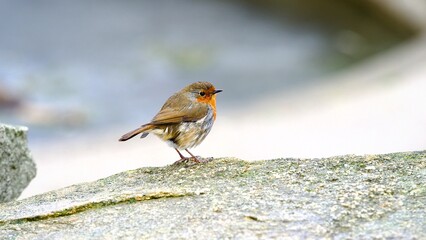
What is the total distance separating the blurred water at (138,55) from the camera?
14.3m

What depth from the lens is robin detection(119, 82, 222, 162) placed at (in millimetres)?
5617

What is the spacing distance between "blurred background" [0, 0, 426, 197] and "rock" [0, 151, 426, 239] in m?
5.33

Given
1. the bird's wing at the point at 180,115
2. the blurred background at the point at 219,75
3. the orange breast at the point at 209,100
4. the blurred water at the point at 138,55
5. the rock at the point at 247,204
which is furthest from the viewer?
the blurred water at the point at 138,55

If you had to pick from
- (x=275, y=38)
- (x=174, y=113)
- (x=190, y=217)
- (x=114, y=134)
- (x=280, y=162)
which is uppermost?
(x=275, y=38)

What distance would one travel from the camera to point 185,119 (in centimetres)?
568

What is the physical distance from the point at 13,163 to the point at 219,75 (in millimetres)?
10362

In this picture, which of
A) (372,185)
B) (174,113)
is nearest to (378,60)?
(174,113)

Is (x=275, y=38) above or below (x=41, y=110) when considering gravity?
above

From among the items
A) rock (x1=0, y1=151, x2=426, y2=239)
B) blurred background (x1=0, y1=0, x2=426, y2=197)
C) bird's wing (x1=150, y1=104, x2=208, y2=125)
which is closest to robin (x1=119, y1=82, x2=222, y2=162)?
bird's wing (x1=150, y1=104, x2=208, y2=125)

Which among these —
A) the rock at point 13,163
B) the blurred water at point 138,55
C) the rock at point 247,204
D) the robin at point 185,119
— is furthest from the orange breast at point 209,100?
the blurred water at point 138,55

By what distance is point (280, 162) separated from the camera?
480 centimetres

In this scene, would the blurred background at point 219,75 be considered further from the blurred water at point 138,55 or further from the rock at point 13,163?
the rock at point 13,163

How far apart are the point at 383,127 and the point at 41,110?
560 centimetres

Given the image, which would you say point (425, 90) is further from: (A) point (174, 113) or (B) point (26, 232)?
(B) point (26, 232)
